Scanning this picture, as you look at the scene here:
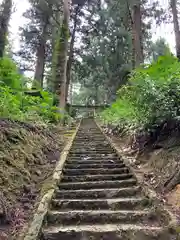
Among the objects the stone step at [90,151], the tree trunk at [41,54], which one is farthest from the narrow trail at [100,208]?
the tree trunk at [41,54]

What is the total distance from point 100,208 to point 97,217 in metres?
0.37

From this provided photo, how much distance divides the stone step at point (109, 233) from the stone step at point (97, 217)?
0.30m

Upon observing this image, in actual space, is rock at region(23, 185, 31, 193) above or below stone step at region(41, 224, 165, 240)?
above

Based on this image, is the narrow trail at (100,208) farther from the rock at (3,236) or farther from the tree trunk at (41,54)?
the tree trunk at (41,54)

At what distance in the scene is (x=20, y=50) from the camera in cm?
2297

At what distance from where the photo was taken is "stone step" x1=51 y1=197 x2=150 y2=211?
4.24 metres

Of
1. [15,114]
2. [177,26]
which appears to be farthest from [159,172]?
[177,26]

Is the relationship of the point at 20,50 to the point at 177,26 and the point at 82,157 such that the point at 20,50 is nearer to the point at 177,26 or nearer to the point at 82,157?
the point at 177,26

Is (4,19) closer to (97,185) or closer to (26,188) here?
(26,188)

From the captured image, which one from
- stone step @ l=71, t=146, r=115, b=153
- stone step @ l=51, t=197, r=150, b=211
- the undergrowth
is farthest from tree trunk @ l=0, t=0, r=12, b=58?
stone step @ l=51, t=197, r=150, b=211

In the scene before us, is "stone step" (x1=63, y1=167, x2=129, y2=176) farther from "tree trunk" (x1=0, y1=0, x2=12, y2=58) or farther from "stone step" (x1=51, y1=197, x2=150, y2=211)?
"tree trunk" (x1=0, y1=0, x2=12, y2=58)

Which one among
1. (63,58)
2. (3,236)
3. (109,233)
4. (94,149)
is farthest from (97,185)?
(63,58)

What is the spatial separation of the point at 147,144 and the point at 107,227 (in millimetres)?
3135

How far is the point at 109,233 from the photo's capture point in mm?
3445
